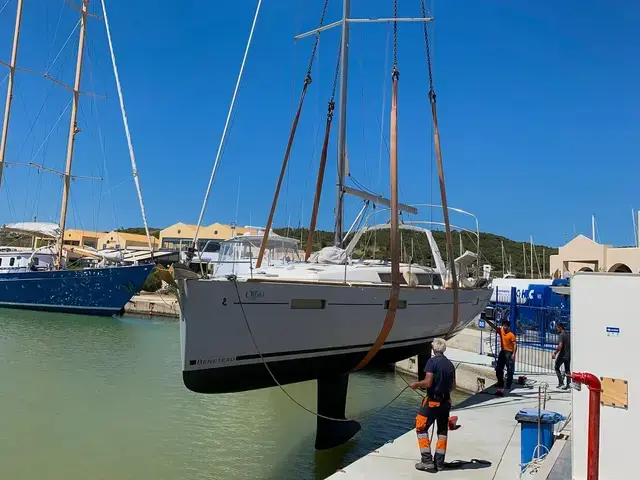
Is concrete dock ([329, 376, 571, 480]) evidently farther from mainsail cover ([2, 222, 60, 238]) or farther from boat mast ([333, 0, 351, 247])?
mainsail cover ([2, 222, 60, 238])

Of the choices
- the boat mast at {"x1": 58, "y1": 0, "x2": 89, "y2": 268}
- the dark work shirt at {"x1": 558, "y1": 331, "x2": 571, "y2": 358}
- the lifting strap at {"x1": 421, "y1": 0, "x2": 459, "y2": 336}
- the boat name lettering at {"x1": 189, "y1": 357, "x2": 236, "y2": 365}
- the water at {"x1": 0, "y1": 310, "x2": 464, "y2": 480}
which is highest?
the boat mast at {"x1": 58, "y1": 0, "x2": 89, "y2": 268}

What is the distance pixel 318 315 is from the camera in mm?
8258

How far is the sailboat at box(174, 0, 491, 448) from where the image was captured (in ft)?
23.7

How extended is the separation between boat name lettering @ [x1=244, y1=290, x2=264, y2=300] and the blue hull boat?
26740 mm

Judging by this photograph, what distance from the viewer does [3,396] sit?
12.3 m

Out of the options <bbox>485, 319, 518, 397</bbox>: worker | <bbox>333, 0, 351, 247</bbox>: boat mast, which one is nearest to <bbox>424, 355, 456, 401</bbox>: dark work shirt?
<bbox>485, 319, 518, 397</bbox>: worker

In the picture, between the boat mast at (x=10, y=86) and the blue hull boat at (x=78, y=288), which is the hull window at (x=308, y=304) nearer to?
the blue hull boat at (x=78, y=288)

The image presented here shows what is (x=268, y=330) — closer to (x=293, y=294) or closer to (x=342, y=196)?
(x=293, y=294)

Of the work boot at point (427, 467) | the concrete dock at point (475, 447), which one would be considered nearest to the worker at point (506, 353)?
the concrete dock at point (475, 447)

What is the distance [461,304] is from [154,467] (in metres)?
7.77

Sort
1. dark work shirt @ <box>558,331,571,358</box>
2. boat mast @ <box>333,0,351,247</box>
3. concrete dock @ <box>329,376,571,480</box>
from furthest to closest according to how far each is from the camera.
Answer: boat mast @ <box>333,0,351,247</box> < dark work shirt @ <box>558,331,571,358</box> < concrete dock @ <box>329,376,571,480</box>

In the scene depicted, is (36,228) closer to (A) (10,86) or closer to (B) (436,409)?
(A) (10,86)

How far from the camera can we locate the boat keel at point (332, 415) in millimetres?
8875

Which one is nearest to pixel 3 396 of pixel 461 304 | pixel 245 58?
pixel 245 58
